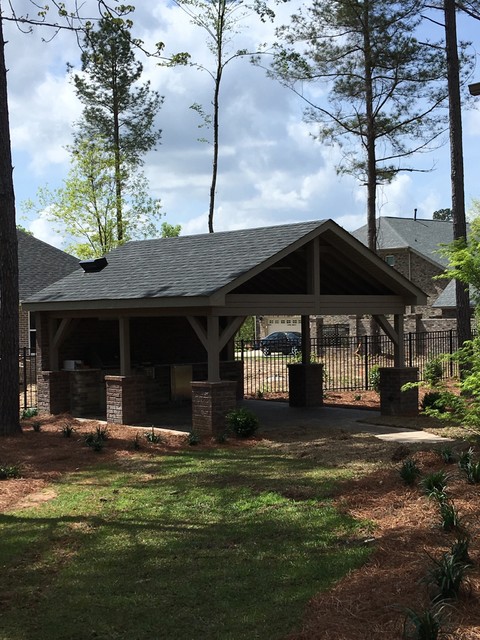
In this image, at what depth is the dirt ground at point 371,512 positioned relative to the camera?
16.4ft

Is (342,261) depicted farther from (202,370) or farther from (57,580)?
(57,580)

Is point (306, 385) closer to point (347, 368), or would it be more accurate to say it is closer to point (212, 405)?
point (212, 405)

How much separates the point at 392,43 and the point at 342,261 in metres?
12.3

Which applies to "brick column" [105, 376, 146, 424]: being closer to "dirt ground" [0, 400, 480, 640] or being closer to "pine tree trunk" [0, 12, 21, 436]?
"dirt ground" [0, 400, 480, 640]

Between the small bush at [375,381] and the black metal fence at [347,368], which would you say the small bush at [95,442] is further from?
the small bush at [375,381]

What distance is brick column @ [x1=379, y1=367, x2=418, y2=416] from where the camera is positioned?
1578cm

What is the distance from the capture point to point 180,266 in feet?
50.8

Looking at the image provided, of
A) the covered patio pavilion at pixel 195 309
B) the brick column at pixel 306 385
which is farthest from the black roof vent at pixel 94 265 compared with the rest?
the brick column at pixel 306 385

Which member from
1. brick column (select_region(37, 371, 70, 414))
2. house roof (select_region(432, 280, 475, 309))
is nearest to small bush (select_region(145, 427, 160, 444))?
brick column (select_region(37, 371, 70, 414))

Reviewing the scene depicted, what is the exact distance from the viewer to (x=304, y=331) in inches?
738

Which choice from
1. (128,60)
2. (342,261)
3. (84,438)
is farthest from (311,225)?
(128,60)

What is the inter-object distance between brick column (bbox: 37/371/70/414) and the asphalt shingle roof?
1.83m

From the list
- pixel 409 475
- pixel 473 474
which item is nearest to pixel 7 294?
pixel 409 475

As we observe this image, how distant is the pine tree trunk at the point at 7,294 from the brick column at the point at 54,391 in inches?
119
